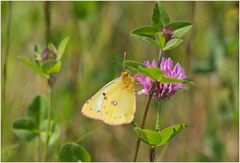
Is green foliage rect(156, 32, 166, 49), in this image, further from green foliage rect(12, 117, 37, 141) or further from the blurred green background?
the blurred green background

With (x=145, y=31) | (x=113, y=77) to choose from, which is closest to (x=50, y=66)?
(x=145, y=31)

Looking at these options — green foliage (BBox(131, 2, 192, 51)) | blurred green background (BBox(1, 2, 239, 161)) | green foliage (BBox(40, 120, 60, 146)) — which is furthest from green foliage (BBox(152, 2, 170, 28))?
blurred green background (BBox(1, 2, 239, 161))

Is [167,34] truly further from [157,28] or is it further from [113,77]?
[113,77]

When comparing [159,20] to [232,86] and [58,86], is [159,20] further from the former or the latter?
[58,86]

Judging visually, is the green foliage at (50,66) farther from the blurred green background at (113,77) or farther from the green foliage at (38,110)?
the blurred green background at (113,77)

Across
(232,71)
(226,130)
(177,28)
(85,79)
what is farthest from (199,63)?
(177,28)

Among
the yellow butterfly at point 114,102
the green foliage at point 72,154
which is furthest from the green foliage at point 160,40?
the green foliage at point 72,154
